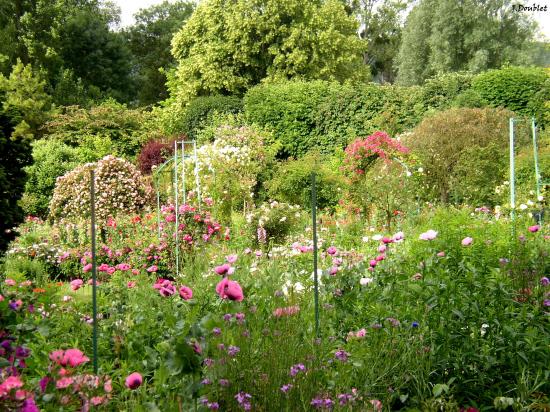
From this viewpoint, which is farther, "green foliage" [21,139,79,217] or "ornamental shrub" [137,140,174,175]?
"ornamental shrub" [137,140,174,175]

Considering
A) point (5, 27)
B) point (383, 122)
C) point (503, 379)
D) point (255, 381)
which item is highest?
point (5, 27)

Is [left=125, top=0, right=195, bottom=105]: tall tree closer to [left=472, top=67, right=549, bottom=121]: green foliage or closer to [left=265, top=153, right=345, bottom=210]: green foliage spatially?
[left=472, top=67, right=549, bottom=121]: green foliage

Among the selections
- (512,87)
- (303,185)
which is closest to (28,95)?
(303,185)

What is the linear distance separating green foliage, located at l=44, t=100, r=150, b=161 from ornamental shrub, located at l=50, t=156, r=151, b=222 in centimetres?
534

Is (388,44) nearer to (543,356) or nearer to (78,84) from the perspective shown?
(78,84)

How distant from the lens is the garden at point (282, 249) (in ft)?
6.94

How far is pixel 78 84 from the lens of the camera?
21.9m

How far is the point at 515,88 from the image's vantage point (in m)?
12.0

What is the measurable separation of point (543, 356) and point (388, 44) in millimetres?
29076

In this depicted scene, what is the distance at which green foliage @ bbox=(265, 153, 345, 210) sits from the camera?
10.1 metres

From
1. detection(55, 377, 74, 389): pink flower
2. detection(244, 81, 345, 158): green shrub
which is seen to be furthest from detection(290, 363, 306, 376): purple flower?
detection(244, 81, 345, 158): green shrub

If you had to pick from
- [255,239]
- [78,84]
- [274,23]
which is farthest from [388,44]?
[255,239]

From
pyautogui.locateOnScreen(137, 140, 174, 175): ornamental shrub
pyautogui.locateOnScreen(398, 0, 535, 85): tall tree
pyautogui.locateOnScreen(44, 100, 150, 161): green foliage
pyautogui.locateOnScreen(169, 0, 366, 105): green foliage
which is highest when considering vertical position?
pyautogui.locateOnScreen(398, 0, 535, 85): tall tree

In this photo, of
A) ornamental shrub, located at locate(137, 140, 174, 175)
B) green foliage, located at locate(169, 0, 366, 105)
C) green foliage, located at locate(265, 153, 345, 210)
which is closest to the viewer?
green foliage, located at locate(265, 153, 345, 210)
